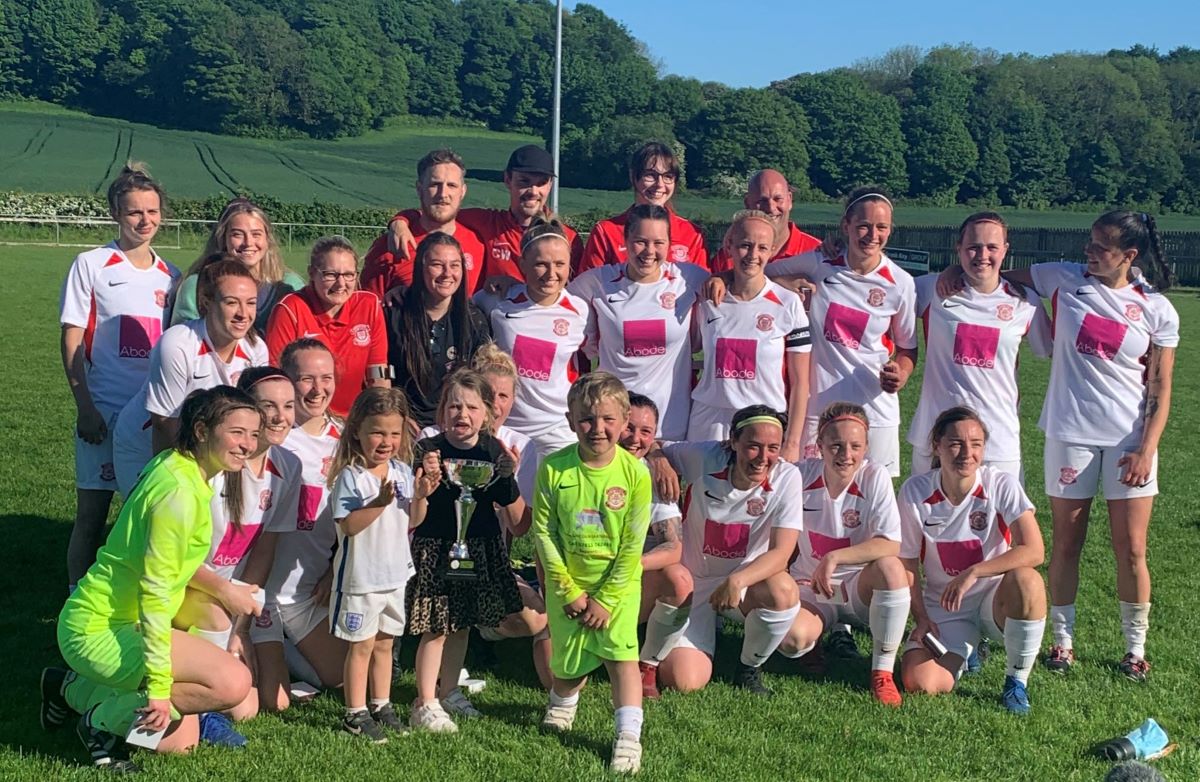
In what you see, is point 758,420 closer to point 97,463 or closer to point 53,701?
point 53,701

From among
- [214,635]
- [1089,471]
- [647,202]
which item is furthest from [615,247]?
[214,635]

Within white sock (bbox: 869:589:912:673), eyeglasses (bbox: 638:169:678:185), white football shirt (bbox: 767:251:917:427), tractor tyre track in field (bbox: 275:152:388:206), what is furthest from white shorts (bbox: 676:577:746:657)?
tractor tyre track in field (bbox: 275:152:388:206)

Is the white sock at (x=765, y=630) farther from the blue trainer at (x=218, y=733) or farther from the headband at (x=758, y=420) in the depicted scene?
the blue trainer at (x=218, y=733)

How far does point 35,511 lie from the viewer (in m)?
7.37

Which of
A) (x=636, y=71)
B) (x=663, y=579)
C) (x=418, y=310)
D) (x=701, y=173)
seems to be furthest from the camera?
(x=636, y=71)

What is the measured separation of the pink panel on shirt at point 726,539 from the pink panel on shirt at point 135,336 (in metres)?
2.69

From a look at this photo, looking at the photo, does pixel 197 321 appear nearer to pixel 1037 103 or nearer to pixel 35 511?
pixel 35 511

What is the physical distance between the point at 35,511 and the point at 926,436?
18.6 feet

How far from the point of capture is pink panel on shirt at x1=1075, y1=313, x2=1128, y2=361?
201 inches

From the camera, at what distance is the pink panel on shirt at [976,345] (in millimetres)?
5170

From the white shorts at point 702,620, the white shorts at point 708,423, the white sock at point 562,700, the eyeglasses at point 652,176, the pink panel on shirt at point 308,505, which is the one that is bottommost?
the white sock at point 562,700

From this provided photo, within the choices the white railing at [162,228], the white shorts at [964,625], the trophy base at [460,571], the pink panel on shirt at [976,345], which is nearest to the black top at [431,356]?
the trophy base at [460,571]

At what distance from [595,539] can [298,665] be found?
1.53 metres

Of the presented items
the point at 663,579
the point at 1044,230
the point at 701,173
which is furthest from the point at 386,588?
the point at 701,173
